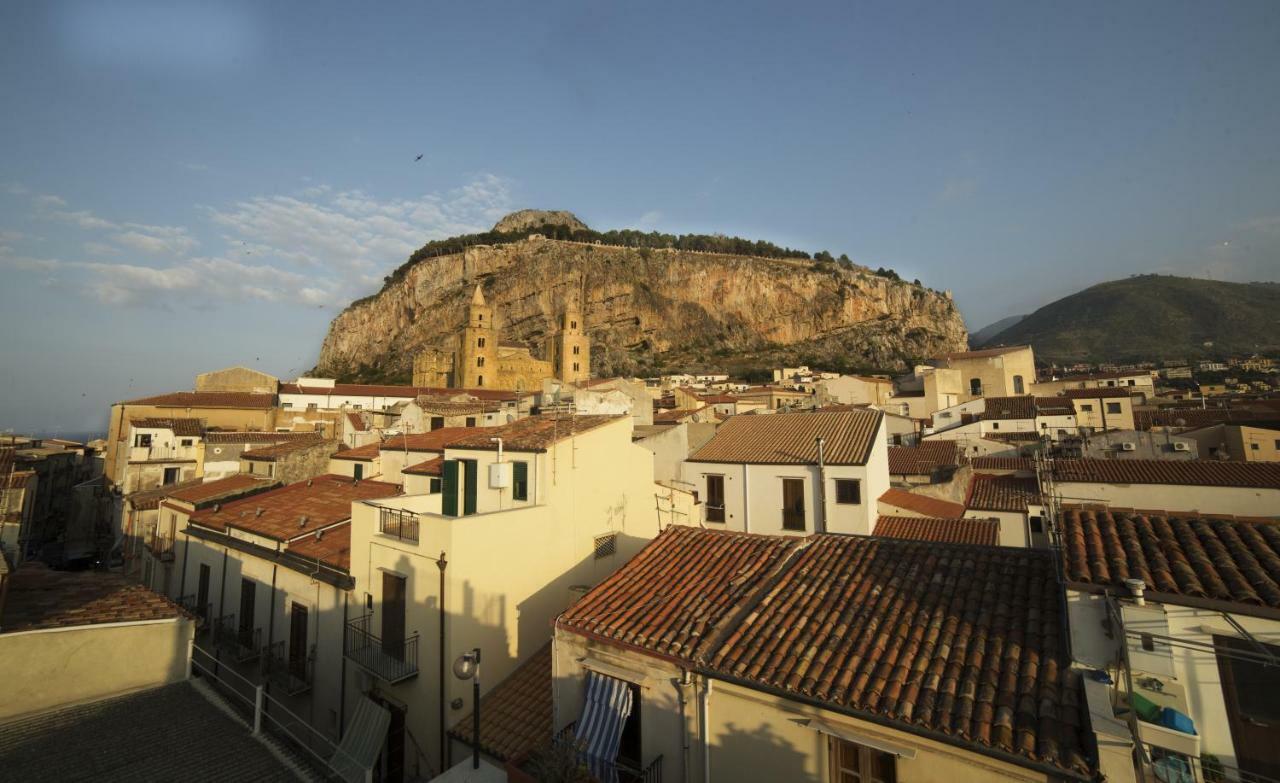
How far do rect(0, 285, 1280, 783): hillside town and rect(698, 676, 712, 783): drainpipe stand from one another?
4cm

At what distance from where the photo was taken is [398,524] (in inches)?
477

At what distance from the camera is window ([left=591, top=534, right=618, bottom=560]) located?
12.4 m

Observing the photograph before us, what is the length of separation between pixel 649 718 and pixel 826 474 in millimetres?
11288

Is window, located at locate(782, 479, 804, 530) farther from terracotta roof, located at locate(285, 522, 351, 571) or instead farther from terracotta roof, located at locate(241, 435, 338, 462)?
terracotta roof, located at locate(241, 435, 338, 462)

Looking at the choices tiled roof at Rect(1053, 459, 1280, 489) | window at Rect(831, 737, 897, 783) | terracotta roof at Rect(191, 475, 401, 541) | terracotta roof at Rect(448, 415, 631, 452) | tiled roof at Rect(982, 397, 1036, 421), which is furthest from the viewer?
tiled roof at Rect(982, 397, 1036, 421)

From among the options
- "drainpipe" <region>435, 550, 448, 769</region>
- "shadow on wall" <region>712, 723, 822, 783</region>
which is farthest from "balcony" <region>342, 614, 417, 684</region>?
"shadow on wall" <region>712, 723, 822, 783</region>

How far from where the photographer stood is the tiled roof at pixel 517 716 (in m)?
8.42

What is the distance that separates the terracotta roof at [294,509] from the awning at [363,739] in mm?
5337

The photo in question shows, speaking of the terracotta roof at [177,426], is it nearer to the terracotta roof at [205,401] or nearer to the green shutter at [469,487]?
the terracotta roof at [205,401]

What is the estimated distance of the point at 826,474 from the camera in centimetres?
1650

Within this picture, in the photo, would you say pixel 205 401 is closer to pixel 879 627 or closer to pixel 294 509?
pixel 294 509

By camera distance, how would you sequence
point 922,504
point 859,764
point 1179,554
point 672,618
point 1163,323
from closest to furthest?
1. point 1179,554
2. point 859,764
3. point 672,618
4. point 922,504
5. point 1163,323

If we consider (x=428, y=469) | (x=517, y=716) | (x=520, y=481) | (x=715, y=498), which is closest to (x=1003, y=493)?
(x=715, y=498)

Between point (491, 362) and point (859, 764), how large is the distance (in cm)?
8343
